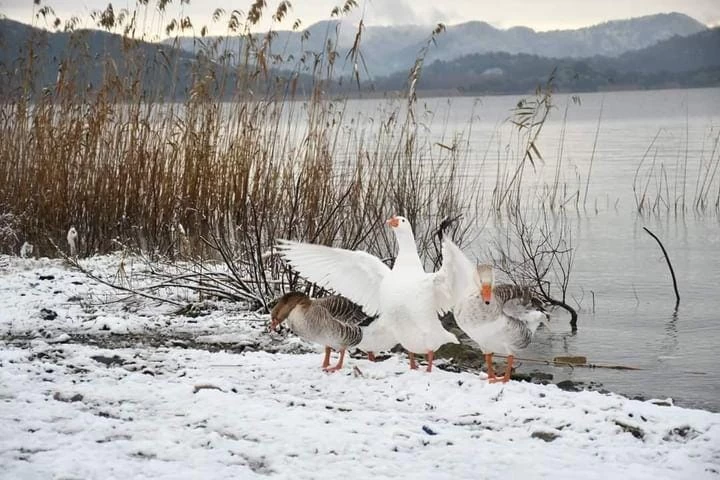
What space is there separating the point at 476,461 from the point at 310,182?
4671 mm

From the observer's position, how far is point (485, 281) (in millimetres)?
4941

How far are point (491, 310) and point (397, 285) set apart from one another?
0.58 meters

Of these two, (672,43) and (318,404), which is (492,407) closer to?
(318,404)

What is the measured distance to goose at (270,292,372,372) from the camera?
5.40 meters

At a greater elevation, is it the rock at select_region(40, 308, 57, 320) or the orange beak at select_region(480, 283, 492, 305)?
the orange beak at select_region(480, 283, 492, 305)

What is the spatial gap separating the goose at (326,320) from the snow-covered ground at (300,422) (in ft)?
0.56

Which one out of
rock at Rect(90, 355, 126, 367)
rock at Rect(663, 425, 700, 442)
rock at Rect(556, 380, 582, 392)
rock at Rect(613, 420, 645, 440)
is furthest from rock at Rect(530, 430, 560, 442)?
rock at Rect(90, 355, 126, 367)

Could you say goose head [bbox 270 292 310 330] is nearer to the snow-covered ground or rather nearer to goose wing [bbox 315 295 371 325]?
goose wing [bbox 315 295 371 325]

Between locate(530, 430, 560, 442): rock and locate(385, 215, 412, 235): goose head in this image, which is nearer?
locate(530, 430, 560, 442): rock

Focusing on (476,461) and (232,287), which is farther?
(232,287)

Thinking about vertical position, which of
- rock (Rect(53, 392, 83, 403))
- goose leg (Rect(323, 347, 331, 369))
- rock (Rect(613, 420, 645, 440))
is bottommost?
rock (Rect(53, 392, 83, 403))

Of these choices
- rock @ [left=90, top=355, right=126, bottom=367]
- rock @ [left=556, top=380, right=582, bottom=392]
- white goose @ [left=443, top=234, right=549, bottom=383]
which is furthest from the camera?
rock @ [left=556, top=380, right=582, bottom=392]

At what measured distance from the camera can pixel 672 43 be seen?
14562 centimetres

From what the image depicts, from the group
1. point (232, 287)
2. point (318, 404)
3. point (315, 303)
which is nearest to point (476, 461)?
point (318, 404)
